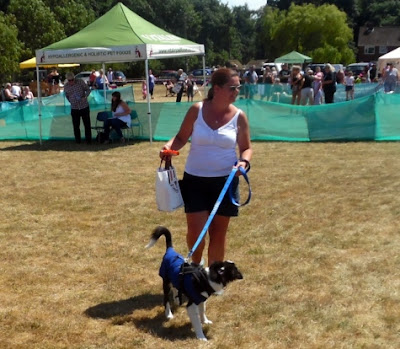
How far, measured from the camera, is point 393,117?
12859 millimetres

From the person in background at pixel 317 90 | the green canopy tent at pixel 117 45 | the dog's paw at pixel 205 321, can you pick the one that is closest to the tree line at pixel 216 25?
the person in background at pixel 317 90

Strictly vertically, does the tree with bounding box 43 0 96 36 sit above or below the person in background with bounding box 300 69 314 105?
above

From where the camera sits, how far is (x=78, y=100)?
544 inches

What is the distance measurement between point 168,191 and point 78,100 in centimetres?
1007

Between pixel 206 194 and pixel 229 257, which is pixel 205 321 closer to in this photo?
pixel 206 194

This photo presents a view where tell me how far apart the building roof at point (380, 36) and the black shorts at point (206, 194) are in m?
87.0

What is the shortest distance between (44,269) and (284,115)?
8748 millimetres

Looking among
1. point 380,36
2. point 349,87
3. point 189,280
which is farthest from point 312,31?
point 189,280

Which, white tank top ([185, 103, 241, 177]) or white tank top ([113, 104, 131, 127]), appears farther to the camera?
white tank top ([113, 104, 131, 127])

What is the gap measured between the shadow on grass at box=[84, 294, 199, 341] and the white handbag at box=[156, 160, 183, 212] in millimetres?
829

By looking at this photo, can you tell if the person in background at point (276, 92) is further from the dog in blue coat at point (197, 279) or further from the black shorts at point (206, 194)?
the dog in blue coat at point (197, 279)

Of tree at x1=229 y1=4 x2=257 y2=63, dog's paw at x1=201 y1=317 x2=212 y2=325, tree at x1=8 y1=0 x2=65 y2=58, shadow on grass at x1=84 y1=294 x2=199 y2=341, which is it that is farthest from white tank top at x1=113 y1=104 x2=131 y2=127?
tree at x1=229 y1=4 x2=257 y2=63

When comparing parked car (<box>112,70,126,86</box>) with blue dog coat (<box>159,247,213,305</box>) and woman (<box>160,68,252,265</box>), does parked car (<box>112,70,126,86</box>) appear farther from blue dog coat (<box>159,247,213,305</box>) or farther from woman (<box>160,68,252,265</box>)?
blue dog coat (<box>159,247,213,305</box>)

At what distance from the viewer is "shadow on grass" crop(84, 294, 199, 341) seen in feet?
13.6
